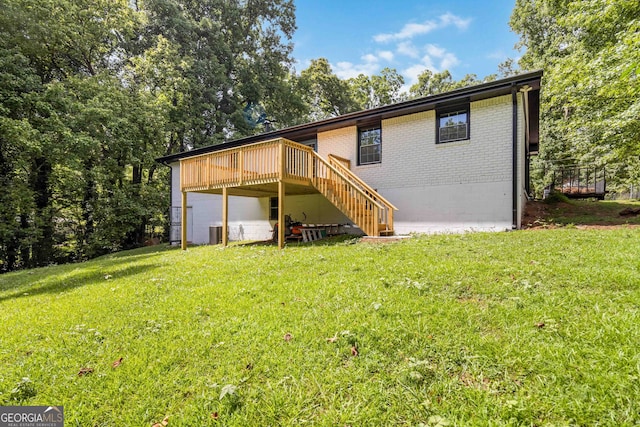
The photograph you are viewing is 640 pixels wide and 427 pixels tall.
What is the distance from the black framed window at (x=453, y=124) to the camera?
28.9ft

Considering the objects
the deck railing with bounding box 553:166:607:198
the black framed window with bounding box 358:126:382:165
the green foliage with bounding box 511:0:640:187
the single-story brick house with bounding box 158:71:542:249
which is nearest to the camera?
the green foliage with bounding box 511:0:640:187

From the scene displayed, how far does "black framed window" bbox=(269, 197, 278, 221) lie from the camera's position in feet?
41.4

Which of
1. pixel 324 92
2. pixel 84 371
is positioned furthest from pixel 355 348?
pixel 324 92

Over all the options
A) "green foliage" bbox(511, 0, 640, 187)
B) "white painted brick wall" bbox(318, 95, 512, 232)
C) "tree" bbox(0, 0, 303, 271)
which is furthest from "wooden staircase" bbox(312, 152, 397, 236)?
"tree" bbox(0, 0, 303, 271)

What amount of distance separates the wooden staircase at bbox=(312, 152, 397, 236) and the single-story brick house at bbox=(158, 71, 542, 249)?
29mm

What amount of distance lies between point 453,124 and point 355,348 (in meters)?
8.31

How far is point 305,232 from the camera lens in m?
9.82

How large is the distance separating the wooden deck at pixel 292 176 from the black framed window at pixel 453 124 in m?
2.77

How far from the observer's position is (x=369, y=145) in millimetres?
10664

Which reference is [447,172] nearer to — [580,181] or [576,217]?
[576,217]

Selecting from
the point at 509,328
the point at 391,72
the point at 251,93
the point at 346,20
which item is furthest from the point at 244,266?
the point at 391,72

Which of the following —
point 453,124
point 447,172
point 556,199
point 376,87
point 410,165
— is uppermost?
point 376,87

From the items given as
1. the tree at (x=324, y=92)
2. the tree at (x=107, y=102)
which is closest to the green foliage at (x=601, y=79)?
the tree at (x=324, y=92)

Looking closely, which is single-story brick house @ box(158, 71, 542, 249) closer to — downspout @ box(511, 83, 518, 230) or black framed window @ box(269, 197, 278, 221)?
downspout @ box(511, 83, 518, 230)
